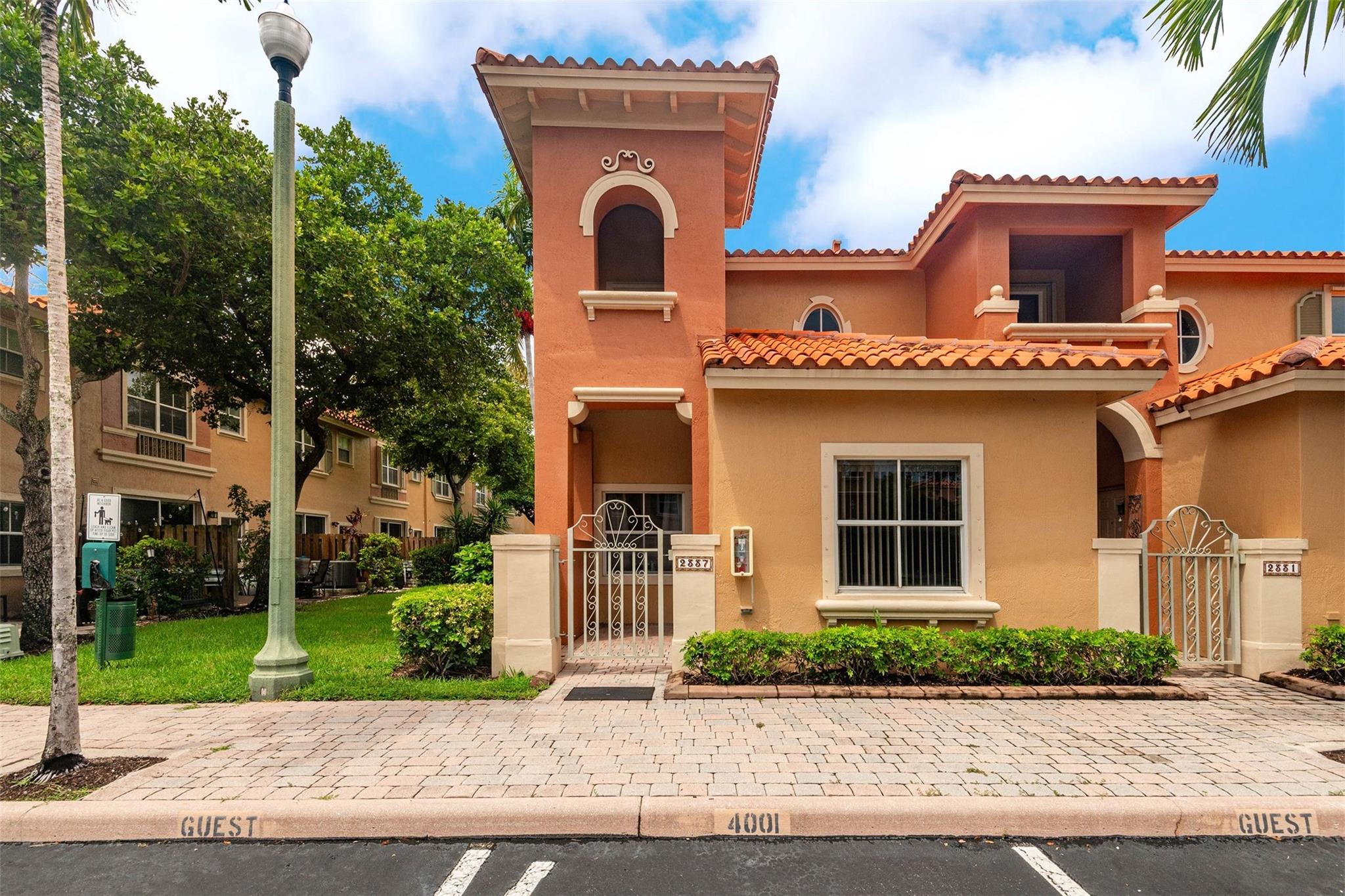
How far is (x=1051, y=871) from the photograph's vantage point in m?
3.96

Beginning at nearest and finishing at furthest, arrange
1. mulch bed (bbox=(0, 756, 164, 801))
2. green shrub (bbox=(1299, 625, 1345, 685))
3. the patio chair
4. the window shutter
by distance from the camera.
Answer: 1. mulch bed (bbox=(0, 756, 164, 801))
2. green shrub (bbox=(1299, 625, 1345, 685))
3. the window shutter
4. the patio chair

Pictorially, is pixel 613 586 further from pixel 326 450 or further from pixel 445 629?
pixel 326 450

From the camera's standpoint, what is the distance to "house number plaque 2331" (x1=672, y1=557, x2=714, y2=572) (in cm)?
773

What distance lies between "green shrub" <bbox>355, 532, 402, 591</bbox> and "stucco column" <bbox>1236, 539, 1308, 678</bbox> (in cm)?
2069

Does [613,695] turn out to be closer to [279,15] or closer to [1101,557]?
[1101,557]

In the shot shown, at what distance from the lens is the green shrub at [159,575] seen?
45.3 ft

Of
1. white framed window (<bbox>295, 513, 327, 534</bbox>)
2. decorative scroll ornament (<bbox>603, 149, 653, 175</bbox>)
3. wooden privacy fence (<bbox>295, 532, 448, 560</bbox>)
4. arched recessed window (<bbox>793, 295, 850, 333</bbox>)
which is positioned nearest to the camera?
decorative scroll ornament (<bbox>603, 149, 653, 175</bbox>)

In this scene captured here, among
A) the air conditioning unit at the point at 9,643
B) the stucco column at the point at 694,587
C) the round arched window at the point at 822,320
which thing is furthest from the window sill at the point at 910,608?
the air conditioning unit at the point at 9,643

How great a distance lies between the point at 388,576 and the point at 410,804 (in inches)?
728

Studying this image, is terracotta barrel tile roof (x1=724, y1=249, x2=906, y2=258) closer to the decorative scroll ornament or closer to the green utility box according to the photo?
the decorative scroll ornament

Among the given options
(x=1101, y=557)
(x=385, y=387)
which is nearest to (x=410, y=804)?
(x=1101, y=557)

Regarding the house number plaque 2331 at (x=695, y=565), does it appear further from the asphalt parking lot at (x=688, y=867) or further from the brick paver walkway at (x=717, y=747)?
the asphalt parking lot at (x=688, y=867)

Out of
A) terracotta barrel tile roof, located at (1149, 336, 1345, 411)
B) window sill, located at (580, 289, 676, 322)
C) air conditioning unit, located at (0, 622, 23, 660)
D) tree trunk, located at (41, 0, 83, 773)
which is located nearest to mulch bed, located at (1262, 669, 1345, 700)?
terracotta barrel tile roof, located at (1149, 336, 1345, 411)

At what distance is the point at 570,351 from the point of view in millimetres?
9320
